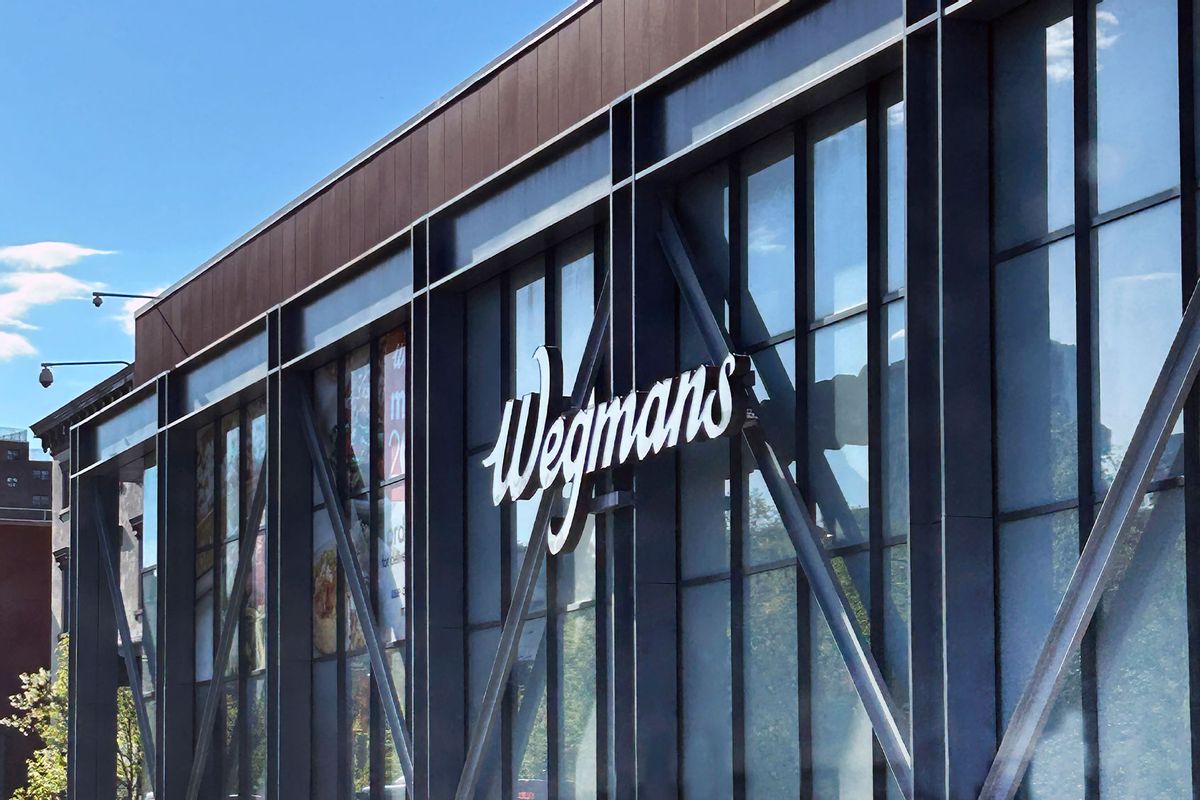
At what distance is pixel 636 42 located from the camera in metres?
22.5

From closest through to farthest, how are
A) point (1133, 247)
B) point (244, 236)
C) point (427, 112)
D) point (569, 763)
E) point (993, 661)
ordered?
1. point (1133, 247)
2. point (993, 661)
3. point (569, 763)
4. point (427, 112)
5. point (244, 236)

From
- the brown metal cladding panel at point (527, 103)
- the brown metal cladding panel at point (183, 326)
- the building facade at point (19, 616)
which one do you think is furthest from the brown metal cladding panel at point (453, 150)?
the building facade at point (19, 616)

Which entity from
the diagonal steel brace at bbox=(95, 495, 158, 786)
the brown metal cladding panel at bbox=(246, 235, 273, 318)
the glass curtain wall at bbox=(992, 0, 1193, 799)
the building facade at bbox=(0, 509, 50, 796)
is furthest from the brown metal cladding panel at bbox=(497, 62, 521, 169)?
the building facade at bbox=(0, 509, 50, 796)

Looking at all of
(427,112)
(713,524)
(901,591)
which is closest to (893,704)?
(901,591)

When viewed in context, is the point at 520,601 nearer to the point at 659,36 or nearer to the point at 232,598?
the point at 659,36

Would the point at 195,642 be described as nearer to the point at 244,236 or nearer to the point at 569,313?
the point at 244,236

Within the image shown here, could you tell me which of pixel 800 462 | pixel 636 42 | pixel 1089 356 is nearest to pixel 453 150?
pixel 636 42

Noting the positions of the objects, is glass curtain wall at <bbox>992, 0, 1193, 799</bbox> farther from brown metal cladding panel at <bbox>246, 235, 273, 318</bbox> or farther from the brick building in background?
the brick building in background

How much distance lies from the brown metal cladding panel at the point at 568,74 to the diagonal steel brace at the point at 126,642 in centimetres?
1934

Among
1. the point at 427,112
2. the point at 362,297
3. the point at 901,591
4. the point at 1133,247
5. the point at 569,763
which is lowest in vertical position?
the point at 569,763

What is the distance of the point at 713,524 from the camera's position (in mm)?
20812

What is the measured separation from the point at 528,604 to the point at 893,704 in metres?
8.02

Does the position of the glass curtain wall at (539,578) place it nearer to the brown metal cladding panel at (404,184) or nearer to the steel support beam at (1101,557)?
the brown metal cladding panel at (404,184)

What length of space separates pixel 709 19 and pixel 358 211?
1065cm
